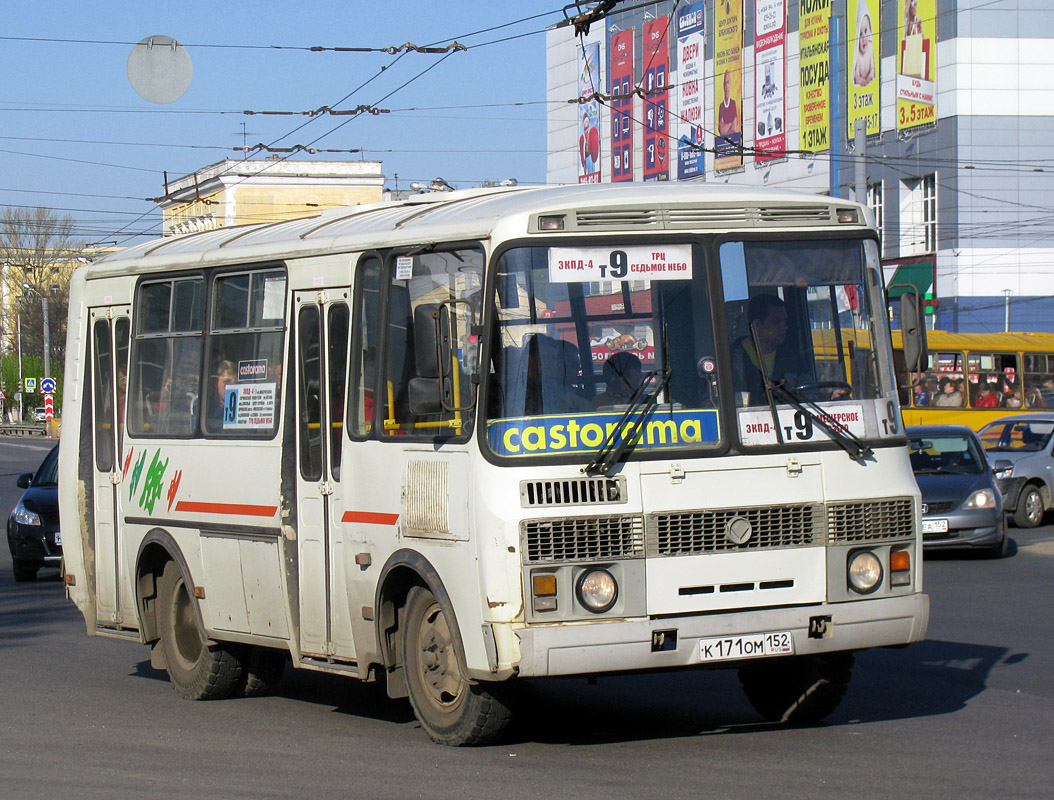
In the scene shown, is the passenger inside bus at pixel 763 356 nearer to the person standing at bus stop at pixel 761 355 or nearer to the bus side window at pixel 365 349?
the person standing at bus stop at pixel 761 355

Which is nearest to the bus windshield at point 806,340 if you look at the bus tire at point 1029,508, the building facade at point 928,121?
the bus tire at point 1029,508

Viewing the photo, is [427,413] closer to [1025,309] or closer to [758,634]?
A: [758,634]

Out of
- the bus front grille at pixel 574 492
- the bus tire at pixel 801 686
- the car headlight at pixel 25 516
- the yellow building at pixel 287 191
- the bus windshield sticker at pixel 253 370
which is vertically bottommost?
the bus tire at pixel 801 686

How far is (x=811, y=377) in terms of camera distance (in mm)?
7672

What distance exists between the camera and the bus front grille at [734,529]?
284 inches

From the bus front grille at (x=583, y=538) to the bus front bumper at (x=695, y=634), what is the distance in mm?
302

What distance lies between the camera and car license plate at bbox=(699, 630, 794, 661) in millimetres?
7207

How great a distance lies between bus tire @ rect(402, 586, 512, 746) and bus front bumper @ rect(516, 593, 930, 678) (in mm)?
588

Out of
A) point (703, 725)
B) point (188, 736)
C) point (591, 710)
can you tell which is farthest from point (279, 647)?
point (703, 725)

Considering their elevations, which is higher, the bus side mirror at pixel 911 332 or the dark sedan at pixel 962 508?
the bus side mirror at pixel 911 332

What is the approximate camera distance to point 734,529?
7332 mm

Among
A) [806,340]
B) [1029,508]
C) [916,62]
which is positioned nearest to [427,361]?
[806,340]

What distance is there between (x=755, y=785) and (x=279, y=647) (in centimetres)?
336

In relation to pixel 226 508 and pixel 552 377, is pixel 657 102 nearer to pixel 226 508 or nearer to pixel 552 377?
pixel 226 508
